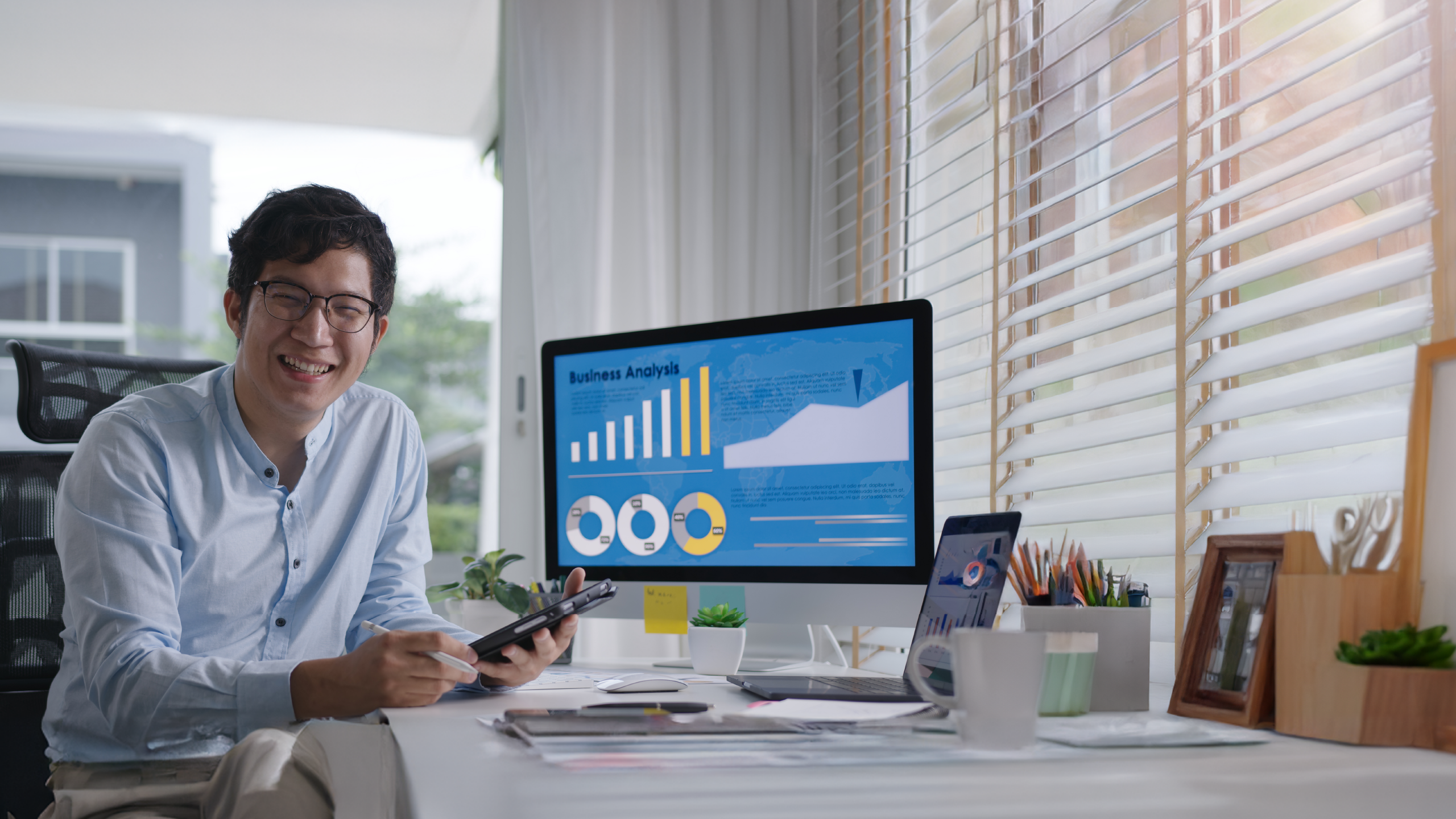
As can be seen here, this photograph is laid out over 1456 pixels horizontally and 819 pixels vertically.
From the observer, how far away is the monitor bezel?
139 cm

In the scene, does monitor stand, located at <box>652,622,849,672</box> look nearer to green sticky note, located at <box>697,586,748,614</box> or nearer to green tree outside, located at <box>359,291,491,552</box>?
green sticky note, located at <box>697,586,748,614</box>

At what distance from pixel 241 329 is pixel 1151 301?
118 centimetres

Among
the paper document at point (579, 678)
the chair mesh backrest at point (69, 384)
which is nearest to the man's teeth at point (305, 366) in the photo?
the chair mesh backrest at point (69, 384)

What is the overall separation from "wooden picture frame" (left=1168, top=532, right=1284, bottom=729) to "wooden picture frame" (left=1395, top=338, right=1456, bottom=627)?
0.10 meters

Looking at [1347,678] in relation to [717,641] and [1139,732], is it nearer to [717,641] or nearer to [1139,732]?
[1139,732]

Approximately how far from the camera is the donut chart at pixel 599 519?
1640 millimetres

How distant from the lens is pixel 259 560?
1.36 meters

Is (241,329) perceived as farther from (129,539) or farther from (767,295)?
(767,295)

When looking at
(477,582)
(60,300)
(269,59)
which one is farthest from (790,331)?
(60,300)

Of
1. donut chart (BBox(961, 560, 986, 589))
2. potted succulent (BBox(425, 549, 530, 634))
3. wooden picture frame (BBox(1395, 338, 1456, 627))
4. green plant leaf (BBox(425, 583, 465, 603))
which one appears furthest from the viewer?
green plant leaf (BBox(425, 583, 465, 603))

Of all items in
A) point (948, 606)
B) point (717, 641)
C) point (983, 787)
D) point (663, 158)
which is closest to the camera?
point (983, 787)

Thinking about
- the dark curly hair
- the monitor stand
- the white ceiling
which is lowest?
the monitor stand

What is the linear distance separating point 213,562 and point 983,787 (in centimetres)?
105

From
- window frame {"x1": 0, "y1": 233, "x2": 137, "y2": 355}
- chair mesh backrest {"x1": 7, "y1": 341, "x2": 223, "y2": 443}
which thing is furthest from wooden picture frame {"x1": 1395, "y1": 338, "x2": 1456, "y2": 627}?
window frame {"x1": 0, "y1": 233, "x2": 137, "y2": 355}
